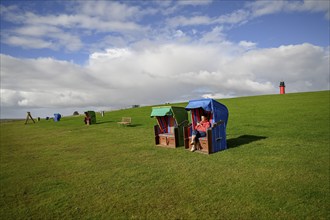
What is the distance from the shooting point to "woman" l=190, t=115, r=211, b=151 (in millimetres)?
12781

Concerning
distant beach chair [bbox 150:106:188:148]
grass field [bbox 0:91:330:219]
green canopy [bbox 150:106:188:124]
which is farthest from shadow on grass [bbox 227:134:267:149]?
green canopy [bbox 150:106:188:124]

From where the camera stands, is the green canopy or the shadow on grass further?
the green canopy

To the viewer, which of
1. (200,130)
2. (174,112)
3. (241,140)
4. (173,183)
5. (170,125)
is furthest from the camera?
(170,125)

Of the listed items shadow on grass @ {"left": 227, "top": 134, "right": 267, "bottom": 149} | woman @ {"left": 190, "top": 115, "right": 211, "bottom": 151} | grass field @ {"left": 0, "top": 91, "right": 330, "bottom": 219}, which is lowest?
grass field @ {"left": 0, "top": 91, "right": 330, "bottom": 219}

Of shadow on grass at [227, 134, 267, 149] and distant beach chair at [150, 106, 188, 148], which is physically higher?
distant beach chair at [150, 106, 188, 148]

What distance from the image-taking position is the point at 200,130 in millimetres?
13438

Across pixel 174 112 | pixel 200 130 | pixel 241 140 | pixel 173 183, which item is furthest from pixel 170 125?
pixel 173 183

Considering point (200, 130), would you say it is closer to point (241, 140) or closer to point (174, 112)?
point (174, 112)

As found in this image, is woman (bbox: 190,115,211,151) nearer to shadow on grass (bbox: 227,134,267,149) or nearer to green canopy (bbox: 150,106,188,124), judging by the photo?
green canopy (bbox: 150,106,188,124)

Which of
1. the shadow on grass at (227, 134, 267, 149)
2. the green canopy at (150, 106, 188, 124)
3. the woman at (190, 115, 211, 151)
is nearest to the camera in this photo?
the woman at (190, 115, 211, 151)

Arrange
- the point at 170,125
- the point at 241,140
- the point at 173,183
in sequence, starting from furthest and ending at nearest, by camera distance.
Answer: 1. the point at 170,125
2. the point at 241,140
3. the point at 173,183

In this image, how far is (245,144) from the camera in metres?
13.6

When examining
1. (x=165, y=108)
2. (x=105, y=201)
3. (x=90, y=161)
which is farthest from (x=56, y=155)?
(x=105, y=201)

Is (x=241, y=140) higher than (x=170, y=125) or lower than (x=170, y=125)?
lower
